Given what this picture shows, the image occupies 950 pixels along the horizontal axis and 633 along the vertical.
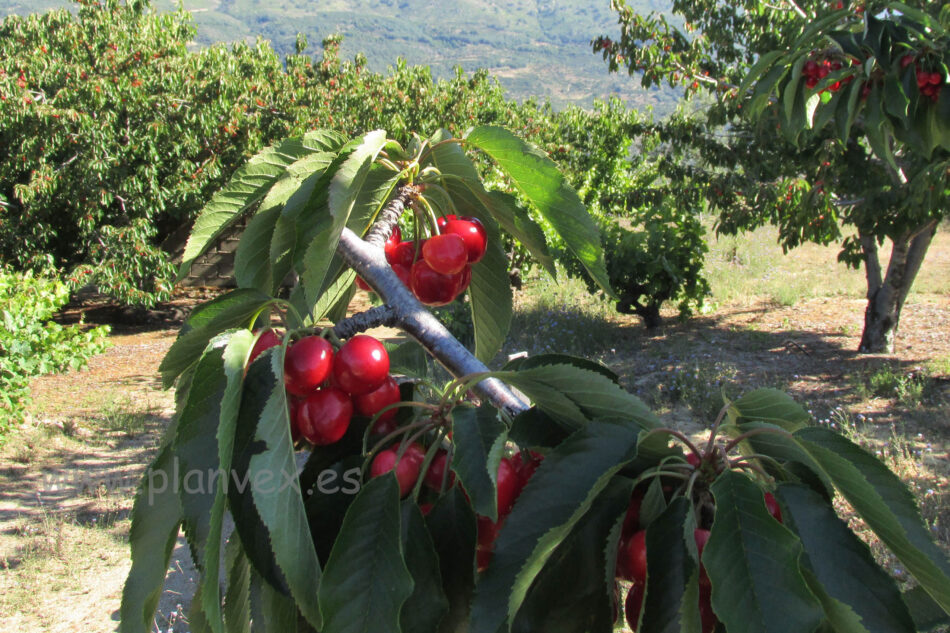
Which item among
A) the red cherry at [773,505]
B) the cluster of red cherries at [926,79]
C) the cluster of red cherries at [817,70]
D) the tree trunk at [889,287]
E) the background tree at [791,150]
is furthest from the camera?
the tree trunk at [889,287]

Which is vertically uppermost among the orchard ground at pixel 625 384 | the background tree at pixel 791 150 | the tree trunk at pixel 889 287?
the background tree at pixel 791 150

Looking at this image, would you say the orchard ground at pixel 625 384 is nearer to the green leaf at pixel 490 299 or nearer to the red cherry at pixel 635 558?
the green leaf at pixel 490 299

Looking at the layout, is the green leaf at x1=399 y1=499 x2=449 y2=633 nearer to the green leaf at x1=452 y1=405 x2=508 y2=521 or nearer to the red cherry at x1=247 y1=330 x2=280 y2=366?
the green leaf at x1=452 y1=405 x2=508 y2=521

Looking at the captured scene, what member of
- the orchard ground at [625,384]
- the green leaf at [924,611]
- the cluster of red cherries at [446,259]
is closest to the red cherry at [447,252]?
the cluster of red cherries at [446,259]

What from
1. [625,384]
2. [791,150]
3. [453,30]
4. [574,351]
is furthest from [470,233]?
[453,30]

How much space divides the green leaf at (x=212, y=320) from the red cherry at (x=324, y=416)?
0.08 meters

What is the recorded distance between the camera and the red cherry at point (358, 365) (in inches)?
20.3

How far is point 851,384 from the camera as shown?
5191 millimetres

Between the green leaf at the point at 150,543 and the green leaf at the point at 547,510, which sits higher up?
the green leaf at the point at 547,510

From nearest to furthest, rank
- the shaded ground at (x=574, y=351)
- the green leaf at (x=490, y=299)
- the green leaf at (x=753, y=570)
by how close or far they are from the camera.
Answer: the green leaf at (x=753, y=570)
the green leaf at (x=490, y=299)
the shaded ground at (x=574, y=351)

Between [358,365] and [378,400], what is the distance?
52mm

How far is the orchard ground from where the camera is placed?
3.24 metres

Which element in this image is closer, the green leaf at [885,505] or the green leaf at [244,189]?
the green leaf at [885,505]

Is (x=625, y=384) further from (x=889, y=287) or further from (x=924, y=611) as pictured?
(x=924, y=611)
